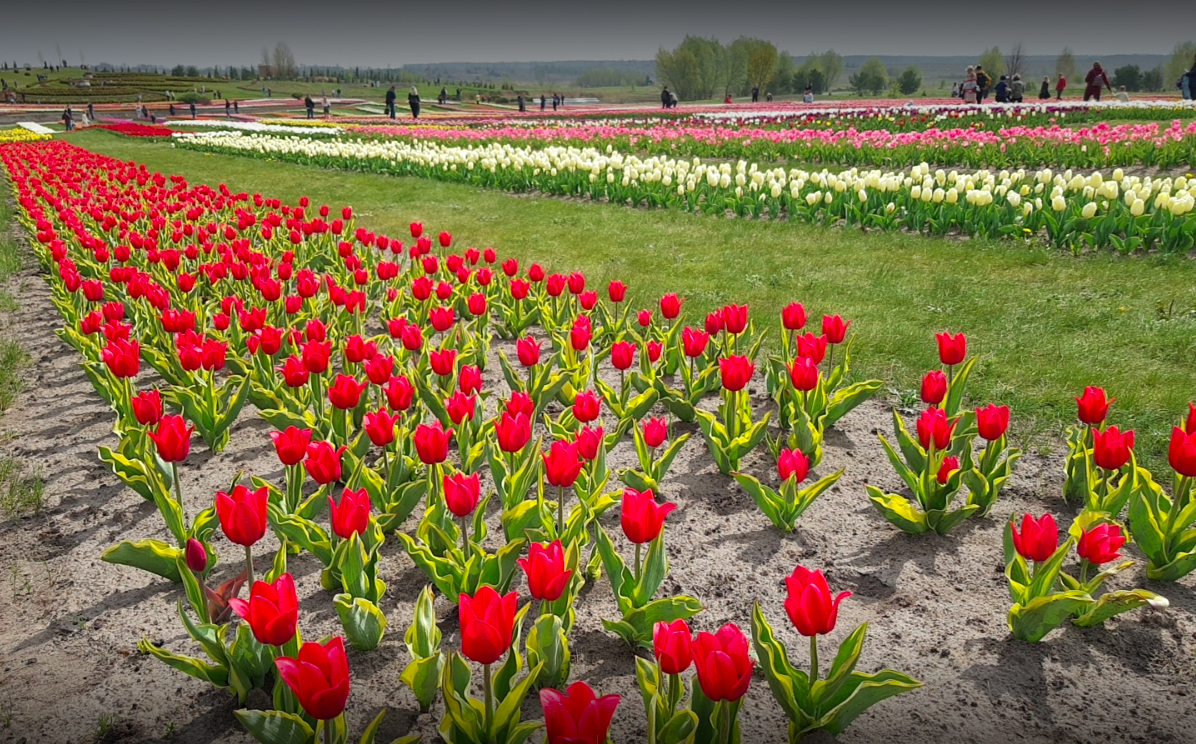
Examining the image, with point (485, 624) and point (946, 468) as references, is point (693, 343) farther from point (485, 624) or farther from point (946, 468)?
point (485, 624)

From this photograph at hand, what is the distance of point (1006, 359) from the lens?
5.21 m

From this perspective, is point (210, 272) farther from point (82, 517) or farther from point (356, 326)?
point (82, 517)

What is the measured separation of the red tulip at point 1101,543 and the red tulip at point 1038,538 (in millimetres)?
129

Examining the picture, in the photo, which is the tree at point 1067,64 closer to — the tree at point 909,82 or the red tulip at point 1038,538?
the tree at point 909,82

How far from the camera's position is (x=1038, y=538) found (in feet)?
7.66

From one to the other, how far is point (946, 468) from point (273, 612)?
94.0 inches

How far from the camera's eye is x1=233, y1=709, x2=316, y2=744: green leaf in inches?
77.4

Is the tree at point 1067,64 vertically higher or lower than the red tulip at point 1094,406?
higher

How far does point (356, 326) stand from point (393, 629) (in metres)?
3.00

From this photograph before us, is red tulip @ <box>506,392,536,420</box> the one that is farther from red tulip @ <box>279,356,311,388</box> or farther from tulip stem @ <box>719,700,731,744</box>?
tulip stem @ <box>719,700,731,744</box>

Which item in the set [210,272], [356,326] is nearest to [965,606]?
[356,326]

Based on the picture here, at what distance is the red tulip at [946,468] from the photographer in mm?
3031

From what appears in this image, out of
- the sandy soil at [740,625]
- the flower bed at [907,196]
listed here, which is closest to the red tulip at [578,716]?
the sandy soil at [740,625]

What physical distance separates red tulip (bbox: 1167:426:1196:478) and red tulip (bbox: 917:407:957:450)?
694mm
